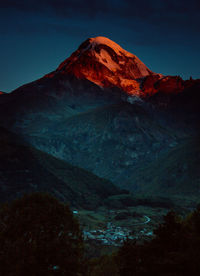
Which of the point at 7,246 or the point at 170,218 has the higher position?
the point at 170,218

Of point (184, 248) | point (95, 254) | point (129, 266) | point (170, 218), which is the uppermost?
point (170, 218)

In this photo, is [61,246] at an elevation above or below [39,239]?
below

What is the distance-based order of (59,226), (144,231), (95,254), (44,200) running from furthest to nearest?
(144,231)
(95,254)
(44,200)
(59,226)

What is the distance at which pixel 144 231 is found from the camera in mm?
187625

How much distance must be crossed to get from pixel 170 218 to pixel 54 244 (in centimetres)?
1635

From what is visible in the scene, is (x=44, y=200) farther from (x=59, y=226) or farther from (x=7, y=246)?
(x=7, y=246)

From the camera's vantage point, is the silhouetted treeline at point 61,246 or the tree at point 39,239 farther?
the tree at point 39,239

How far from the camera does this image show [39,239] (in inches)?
1932

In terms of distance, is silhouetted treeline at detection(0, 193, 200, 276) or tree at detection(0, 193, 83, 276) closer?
silhouetted treeline at detection(0, 193, 200, 276)

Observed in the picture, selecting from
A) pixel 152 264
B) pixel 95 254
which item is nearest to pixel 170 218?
pixel 152 264

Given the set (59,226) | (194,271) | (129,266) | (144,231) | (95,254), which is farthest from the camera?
(144,231)

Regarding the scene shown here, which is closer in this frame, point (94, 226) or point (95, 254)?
point (95, 254)

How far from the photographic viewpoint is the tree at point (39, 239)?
44031 millimetres

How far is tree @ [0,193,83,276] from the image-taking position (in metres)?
44.0
